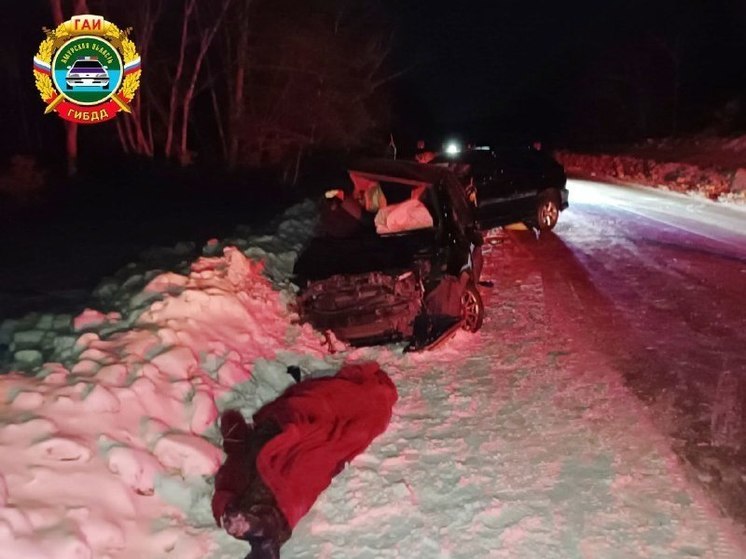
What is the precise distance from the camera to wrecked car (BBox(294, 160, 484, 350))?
266 inches

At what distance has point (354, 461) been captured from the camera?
4863mm

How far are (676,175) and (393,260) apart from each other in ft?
60.2

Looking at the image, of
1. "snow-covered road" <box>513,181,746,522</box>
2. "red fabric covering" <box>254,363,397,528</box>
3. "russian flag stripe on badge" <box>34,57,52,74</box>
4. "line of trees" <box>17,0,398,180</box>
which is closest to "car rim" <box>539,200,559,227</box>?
"snow-covered road" <box>513,181,746,522</box>

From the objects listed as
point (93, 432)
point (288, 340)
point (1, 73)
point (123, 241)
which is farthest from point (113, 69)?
point (93, 432)

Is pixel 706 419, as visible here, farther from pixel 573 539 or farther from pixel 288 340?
pixel 288 340

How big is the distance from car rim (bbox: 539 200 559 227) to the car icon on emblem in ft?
38.6

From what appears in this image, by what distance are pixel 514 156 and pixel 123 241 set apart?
722cm

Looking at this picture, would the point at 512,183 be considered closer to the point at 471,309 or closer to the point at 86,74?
the point at 471,309

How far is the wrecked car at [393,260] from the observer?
6.75m

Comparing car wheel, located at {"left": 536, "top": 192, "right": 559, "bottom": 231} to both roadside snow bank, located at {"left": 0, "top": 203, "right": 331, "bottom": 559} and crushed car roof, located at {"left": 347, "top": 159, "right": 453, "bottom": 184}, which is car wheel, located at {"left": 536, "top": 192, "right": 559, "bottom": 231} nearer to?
crushed car roof, located at {"left": 347, "top": 159, "right": 453, "bottom": 184}

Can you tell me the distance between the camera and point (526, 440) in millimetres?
5082

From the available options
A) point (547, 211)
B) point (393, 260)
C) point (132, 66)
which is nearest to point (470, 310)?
point (393, 260)

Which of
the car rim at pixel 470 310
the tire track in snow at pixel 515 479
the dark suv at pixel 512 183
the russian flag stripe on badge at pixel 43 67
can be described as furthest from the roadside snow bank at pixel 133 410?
the russian flag stripe on badge at pixel 43 67

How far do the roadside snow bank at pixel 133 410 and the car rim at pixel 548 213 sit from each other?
7.49 metres
